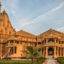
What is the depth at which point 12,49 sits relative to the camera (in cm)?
5372

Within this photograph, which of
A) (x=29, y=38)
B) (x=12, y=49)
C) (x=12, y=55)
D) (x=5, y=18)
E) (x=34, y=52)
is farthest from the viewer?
(x=5, y=18)

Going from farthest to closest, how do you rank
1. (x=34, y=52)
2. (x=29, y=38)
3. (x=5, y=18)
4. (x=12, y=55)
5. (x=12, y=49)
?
1. (x=5, y=18)
2. (x=29, y=38)
3. (x=12, y=49)
4. (x=12, y=55)
5. (x=34, y=52)

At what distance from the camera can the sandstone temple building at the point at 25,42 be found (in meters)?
50.8

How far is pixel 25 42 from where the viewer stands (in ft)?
183

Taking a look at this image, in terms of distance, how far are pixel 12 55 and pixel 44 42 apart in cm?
1237

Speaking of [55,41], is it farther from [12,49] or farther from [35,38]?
[12,49]

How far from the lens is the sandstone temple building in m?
50.8

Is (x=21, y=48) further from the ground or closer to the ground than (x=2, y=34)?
closer to the ground

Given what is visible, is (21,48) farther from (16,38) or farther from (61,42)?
(61,42)

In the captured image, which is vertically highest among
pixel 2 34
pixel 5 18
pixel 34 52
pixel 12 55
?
pixel 5 18

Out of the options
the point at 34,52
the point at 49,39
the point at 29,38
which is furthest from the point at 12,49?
the point at 34,52

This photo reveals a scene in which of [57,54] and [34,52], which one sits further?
[57,54]

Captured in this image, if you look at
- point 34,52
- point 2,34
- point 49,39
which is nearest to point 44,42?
point 49,39

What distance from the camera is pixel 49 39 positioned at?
52.2 metres
